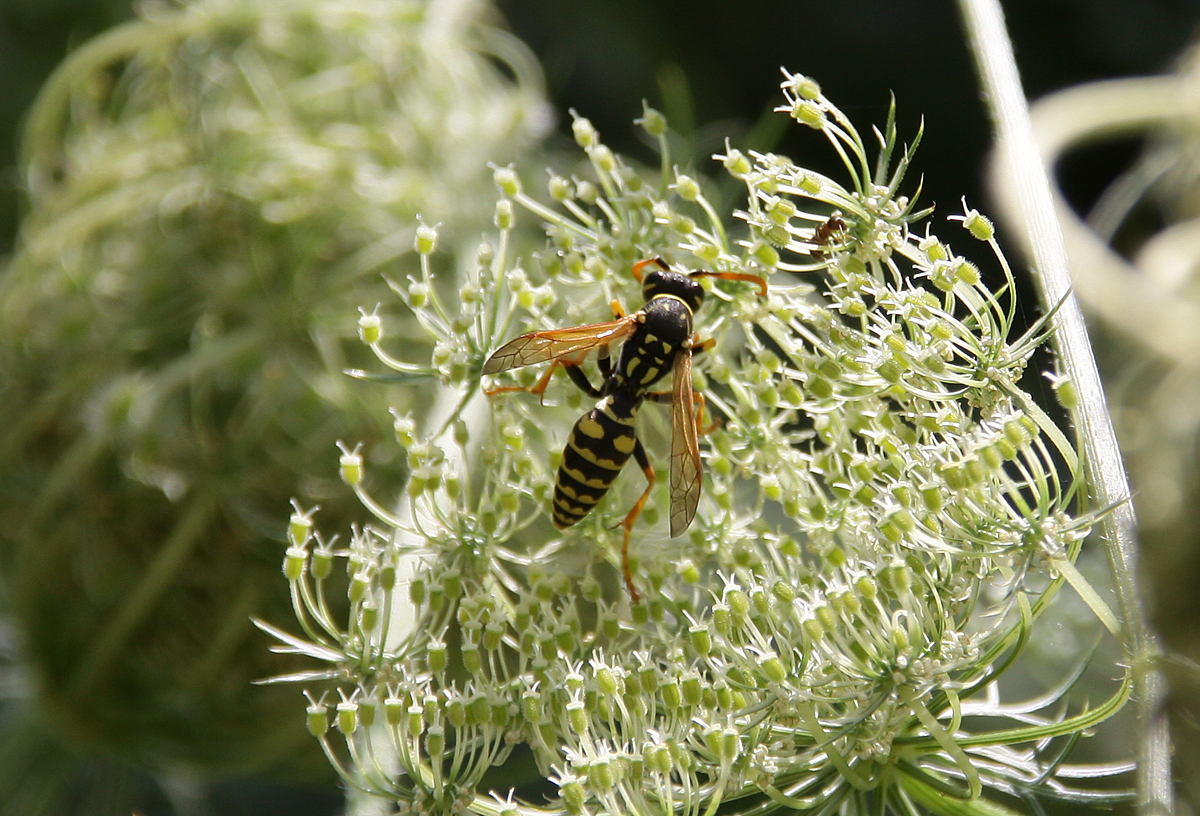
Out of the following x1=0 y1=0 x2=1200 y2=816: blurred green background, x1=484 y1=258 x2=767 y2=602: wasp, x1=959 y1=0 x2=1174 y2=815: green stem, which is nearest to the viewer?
x1=959 y1=0 x2=1174 y2=815: green stem

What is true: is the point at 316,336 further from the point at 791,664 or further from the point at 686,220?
the point at 791,664

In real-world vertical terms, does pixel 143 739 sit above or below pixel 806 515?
below

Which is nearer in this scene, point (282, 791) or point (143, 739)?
point (143, 739)

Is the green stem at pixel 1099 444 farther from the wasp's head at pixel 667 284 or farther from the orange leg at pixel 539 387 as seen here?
the orange leg at pixel 539 387

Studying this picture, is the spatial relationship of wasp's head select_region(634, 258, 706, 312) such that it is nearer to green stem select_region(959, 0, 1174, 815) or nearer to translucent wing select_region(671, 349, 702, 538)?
translucent wing select_region(671, 349, 702, 538)

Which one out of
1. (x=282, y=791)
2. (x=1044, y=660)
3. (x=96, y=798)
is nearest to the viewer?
(x=1044, y=660)

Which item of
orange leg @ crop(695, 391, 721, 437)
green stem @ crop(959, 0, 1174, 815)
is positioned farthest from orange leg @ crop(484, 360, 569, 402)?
green stem @ crop(959, 0, 1174, 815)

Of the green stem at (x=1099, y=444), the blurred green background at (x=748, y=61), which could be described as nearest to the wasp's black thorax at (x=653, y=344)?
the green stem at (x=1099, y=444)

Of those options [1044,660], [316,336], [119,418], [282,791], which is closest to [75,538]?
[119,418]
